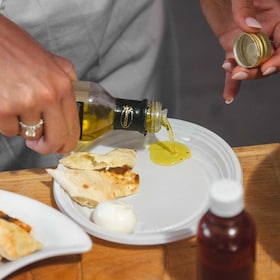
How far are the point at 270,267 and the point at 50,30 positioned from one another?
1.84 ft

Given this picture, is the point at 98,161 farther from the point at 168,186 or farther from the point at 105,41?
the point at 105,41

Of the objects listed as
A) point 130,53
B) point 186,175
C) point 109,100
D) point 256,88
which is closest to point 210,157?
point 186,175

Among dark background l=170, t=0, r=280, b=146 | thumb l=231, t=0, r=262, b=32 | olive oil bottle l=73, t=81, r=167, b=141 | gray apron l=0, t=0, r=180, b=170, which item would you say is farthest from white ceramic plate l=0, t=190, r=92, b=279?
dark background l=170, t=0, r=280, b=146

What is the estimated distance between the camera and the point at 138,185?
1081mm

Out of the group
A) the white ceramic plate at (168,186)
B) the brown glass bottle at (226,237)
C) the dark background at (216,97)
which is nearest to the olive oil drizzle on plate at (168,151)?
the white ceramic plate at (168,186)

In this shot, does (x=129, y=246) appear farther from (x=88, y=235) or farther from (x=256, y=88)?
(x=256, y=88)

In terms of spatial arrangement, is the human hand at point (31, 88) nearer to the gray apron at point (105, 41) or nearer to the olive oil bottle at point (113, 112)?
the olive oil bottle at point (113, 112)

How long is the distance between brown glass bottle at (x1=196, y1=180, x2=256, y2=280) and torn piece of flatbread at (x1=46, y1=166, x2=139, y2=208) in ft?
0.93

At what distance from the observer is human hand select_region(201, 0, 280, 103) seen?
3.71 feet

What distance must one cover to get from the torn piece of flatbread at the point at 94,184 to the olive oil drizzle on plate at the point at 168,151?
0.20 feet

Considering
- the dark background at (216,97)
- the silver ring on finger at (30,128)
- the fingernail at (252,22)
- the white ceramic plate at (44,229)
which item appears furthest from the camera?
the dark background at (216,97)

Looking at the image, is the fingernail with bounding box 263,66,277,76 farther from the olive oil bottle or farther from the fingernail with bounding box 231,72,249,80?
the olive oil bottle

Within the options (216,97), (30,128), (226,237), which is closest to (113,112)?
(30,128)

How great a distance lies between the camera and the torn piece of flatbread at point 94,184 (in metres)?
1.05
